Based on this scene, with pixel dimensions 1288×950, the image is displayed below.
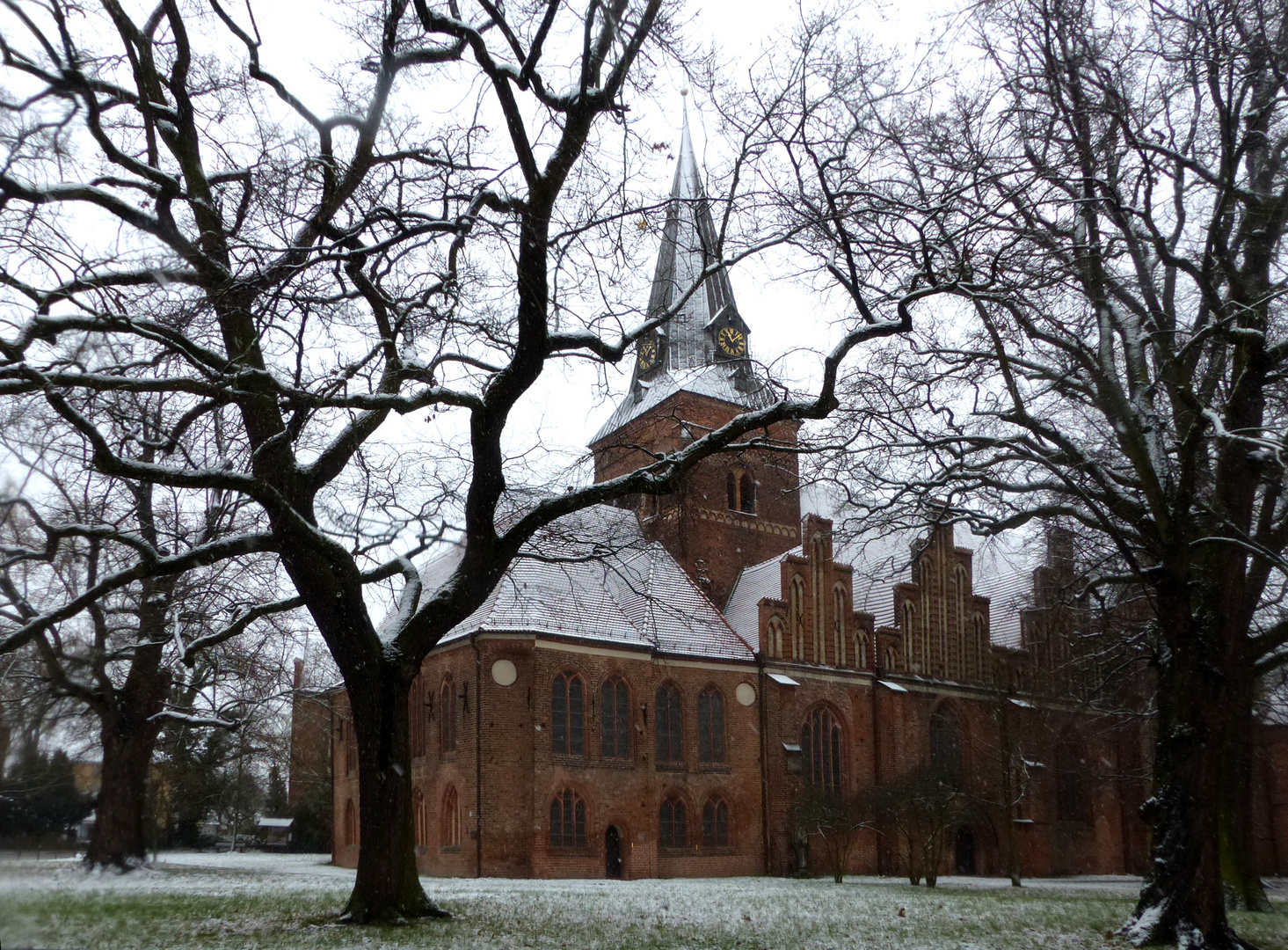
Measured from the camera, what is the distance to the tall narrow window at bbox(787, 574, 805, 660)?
122ft

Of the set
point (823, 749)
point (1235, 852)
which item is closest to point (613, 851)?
point (823, 749)

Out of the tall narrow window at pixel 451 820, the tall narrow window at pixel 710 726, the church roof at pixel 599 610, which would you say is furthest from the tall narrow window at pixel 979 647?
the tall narrow window at pixel 451 820

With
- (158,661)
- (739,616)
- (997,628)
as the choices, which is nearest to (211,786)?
(739,616)

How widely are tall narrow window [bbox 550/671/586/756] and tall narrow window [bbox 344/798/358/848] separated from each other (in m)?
11.4

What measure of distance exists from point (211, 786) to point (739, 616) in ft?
61.8

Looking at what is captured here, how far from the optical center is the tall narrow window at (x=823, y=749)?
3641 cm

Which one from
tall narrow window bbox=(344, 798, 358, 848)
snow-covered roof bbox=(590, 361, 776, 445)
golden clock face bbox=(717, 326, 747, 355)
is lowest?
tall narrow window bbox=(344, 798, 358, 848)

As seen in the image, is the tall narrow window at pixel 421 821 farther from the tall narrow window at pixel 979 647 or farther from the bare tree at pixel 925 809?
the tall narrow window at pixel 979 647

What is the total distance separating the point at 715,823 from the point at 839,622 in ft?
27.4

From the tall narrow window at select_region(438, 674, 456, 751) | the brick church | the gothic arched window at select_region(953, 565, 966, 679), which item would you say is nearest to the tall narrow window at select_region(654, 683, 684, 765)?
the brick church

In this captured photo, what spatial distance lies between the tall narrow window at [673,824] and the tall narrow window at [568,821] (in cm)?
261

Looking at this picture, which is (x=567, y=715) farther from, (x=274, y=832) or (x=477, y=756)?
(x=274, y=832)

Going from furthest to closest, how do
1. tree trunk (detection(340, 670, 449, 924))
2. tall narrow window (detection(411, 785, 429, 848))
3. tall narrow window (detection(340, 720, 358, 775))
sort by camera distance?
tall narrow window (detection(340, 720, 358, 775)) → tall narrow window (detection(411, 785, 429, 848)) → tree trunk (detection(340, 670, 449, 924))

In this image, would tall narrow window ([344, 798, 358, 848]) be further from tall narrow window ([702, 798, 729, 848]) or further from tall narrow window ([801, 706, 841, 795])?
tall narrow window ([801, 706, 841, 795])
